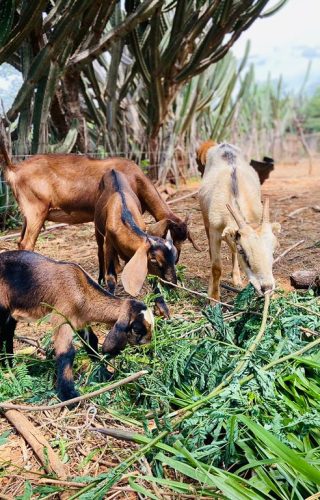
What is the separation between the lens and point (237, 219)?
15.5ft

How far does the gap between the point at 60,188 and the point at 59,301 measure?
2.64 meters

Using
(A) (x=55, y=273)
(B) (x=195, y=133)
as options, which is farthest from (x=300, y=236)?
(B) (x=195, y=133)

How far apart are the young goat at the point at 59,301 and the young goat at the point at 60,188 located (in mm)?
2202

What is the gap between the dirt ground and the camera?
3035 mm

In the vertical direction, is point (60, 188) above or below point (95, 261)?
above

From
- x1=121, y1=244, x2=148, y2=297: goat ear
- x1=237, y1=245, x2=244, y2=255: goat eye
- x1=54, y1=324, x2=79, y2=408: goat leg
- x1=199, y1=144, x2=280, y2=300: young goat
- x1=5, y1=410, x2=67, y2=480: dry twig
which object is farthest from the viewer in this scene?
x1=237, y1=245, x2=244, y2=255: goat eye

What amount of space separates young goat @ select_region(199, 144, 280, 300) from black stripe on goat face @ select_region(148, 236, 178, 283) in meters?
0.51

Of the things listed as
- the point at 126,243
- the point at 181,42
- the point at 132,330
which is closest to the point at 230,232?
the point at 126,243

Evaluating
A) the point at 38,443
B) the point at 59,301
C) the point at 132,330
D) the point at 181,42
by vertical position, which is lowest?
the point at 38,443

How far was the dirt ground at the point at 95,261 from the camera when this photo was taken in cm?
304

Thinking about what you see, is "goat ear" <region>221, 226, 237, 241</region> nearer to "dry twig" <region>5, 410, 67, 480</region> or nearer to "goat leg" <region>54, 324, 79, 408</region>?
"goat leg" <region>54, 324, 79, 408</region>

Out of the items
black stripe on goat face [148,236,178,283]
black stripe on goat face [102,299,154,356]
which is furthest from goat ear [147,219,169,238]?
black stripe on goat face [102,299,154,356]

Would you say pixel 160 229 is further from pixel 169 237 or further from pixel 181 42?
pixel 181 42

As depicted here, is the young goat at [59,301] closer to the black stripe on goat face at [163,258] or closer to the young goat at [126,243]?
the young goat at [126,243]
